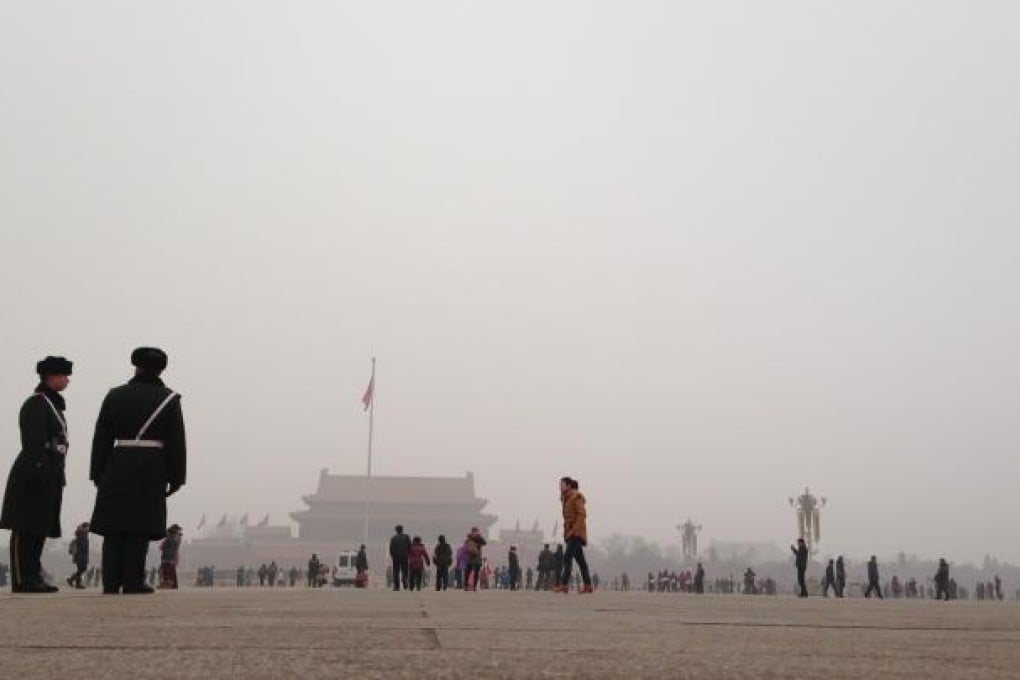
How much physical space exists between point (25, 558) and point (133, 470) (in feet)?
4.66

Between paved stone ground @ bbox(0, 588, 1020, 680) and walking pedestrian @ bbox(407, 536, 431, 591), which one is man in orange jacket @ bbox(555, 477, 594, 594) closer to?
paved stone ground @ bbox(0, 588, 1020, 680)

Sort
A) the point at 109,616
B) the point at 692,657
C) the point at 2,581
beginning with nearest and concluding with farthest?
the point at 692,657
the point at 109,616
the point at 2,581

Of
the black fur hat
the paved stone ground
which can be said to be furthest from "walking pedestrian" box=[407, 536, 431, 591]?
the paved stone ground

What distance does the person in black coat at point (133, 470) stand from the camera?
19.6 feet

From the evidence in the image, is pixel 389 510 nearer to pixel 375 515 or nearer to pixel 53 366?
pixel 375 515

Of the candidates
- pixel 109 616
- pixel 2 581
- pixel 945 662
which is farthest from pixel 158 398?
pixel 2 581

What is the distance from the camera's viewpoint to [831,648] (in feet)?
9.75

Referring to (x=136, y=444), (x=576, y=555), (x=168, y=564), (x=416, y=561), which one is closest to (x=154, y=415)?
(x=136, y=444)

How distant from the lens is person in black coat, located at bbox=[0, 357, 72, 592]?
21.6 ft

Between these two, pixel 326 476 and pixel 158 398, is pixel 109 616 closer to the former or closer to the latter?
pixel 158 398

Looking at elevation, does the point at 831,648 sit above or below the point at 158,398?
below

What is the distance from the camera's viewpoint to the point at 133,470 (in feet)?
19.7

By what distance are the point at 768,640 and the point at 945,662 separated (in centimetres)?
74

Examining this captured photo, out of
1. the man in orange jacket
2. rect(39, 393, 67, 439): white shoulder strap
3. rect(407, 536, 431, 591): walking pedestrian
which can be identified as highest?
rect(39, 393, 67, 439): white shoulder strap
